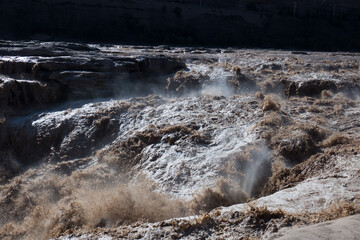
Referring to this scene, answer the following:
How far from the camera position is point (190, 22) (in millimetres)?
A: 23688

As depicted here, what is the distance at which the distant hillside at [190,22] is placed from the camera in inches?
842

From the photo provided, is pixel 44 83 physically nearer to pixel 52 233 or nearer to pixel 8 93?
pixel 8 93

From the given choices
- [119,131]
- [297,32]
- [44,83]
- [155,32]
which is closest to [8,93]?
[44,83]

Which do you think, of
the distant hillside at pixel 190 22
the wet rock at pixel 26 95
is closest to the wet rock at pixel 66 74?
the wet rock at pixel 26 95

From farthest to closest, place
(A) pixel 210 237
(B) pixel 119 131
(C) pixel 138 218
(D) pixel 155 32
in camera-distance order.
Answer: (D) pixel 155 32 → (B) pixel 119 131 → (C) pixel 138 218 → (A) pixel 210 237

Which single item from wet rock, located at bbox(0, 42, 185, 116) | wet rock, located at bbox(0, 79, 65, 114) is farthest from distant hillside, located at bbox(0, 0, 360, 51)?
wet rock, located at bbox(0, 79, 65, 114)

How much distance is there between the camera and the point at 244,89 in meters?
9.58

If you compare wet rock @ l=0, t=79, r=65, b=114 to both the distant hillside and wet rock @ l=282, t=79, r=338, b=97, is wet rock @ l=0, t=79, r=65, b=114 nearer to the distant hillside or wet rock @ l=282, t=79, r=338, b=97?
wet rock @ l=282, t=79, r=338, b=97

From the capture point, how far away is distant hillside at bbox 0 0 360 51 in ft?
70.2

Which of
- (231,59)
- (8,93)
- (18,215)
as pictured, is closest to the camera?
(18,215)

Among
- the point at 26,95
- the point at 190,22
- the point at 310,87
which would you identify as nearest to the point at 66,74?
the point at 26,95

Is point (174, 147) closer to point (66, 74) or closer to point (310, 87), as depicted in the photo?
point (310, 87)

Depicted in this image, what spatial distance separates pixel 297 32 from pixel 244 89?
617 inches

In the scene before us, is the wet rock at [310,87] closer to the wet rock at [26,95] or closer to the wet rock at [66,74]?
the wet rock at [66,74]
